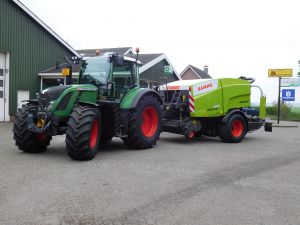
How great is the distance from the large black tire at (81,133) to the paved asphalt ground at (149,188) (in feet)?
0.73

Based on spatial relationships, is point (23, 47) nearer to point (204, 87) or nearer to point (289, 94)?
point (204, 87)

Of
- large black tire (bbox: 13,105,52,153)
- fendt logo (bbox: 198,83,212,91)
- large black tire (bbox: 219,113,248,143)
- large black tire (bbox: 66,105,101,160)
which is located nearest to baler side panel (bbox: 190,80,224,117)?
fendt logo (bbox: 198,83,212,91)

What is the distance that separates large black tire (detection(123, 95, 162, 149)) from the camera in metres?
9.44

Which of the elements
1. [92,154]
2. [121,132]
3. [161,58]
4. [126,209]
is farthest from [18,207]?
[161,58]

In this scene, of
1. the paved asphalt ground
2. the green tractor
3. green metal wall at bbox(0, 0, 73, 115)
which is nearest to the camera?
the paved asphalt ground

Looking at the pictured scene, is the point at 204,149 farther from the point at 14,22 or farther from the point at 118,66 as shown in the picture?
the point at 14,22

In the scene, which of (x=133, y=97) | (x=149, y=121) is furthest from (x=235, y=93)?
(x=133, y=97)

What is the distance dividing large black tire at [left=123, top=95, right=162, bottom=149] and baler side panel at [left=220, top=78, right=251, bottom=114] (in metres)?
2.70

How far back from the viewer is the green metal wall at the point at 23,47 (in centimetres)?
1697

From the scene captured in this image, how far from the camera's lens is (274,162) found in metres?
8.63

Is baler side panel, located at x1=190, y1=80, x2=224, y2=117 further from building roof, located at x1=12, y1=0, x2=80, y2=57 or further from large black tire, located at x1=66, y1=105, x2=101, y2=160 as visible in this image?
building roof, located at x1=12, y1=0, x2=80, y2=57

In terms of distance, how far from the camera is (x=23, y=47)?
58.3 feet

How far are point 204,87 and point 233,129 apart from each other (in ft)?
6.05

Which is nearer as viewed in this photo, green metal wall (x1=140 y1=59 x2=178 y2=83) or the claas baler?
the claas baler
